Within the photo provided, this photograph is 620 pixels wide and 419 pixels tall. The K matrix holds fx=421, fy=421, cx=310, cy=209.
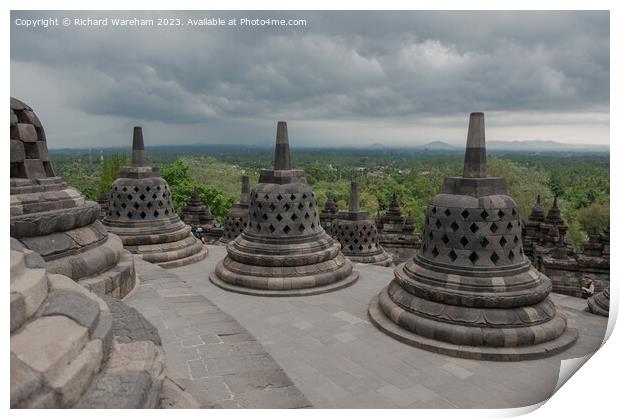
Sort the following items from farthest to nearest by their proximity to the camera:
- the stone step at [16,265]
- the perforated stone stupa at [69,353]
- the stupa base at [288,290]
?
the stupa base at [288,290] → the stone step at [16,265] → the perforated stone stupa at [69,353]

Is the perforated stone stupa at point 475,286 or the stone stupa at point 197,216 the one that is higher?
the perforated stone stupa at point 475,286

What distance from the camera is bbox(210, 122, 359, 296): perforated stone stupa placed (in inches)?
319

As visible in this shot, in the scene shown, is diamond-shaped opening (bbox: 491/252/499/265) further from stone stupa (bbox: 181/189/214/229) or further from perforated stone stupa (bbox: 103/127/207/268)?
stone stupa (bbox: 181/189/214/229)

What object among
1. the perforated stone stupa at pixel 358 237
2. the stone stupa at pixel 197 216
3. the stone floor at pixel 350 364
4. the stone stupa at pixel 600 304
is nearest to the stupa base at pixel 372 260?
the perforated stone stupa at pixel 358 237

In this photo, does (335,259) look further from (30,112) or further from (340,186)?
(340,186)

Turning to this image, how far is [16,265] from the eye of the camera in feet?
8.38

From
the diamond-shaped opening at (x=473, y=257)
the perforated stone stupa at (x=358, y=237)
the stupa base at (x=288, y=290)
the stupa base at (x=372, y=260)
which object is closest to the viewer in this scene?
the diamond-shaped opening at (x=473, y=257)

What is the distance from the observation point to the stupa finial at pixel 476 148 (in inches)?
237

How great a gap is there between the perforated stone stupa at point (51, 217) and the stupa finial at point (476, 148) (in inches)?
198

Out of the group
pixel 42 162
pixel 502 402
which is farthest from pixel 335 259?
pixel 42 162

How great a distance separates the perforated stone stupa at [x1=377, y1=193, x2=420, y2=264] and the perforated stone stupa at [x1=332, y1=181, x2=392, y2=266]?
6.80 meters

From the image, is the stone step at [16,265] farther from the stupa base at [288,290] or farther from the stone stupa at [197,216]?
the stone stupa at [197,216]

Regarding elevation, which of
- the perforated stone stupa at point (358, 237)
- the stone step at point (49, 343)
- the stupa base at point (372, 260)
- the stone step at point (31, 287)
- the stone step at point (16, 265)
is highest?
the stone step at point (16, 265)

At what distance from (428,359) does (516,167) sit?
45.4 metres
